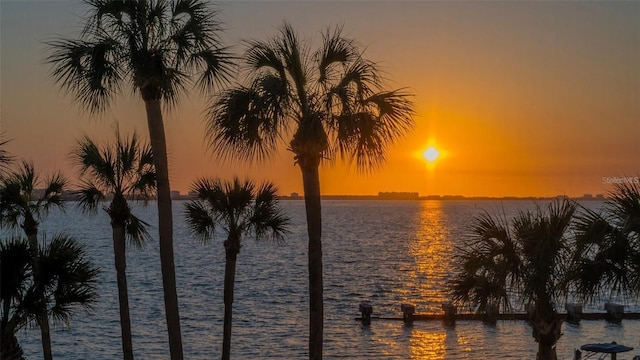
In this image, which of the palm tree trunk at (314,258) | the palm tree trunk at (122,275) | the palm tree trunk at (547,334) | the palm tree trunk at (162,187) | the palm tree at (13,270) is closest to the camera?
the palm tree at (13,270)

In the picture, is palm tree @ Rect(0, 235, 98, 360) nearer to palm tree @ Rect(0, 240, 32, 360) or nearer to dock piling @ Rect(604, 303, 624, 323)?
palm tree @ Rect(0, 240, 32, 360)

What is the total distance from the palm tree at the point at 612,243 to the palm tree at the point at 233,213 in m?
13.6

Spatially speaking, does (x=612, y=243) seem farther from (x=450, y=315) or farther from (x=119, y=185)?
(x=450, y=315)

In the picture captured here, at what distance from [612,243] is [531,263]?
4376 millimetres

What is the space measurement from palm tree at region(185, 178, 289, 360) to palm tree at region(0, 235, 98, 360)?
8624mm

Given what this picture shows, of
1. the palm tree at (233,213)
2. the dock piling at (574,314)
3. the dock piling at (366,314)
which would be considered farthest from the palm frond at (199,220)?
the dock piling at (574,314)

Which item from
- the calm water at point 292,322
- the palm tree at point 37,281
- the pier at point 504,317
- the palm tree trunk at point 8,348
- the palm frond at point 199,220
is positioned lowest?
the calm water at point 292,322

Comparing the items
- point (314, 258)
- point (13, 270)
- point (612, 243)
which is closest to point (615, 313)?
A: point (314, 258)

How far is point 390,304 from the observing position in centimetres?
6775

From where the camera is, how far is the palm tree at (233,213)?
2508 cm

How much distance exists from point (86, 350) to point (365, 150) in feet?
118

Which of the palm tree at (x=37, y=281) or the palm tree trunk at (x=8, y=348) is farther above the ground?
the palm tree at (x=37, y=281)

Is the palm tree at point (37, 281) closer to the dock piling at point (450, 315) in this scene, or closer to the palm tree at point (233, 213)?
the palm tree at point (233, 213)

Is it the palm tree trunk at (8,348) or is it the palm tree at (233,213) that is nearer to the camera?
the palm tree trunk at (8,348)
